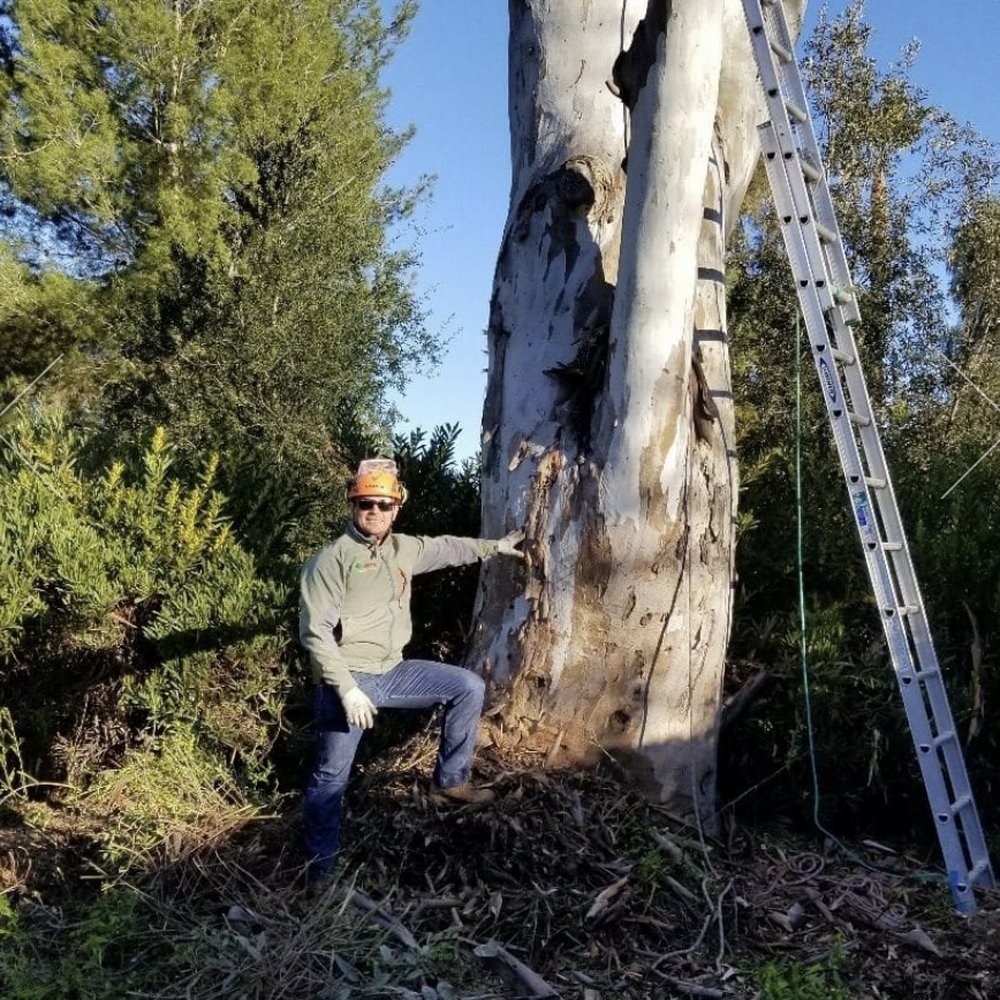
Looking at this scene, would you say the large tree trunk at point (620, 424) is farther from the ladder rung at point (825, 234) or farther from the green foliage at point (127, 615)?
the green foliage at point (127, 615)

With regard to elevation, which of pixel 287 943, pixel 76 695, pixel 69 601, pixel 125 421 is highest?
pixel 125 421

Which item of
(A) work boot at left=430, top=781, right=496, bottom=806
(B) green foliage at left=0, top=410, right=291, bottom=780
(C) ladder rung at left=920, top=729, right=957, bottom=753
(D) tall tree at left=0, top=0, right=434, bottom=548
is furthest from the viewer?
(D) tall tree at left=0, top=0, right=434, bottom=548

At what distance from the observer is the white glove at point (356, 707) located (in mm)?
5094

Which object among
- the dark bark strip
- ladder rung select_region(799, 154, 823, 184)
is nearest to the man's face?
the dark bark strip

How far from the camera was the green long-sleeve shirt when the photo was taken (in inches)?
206

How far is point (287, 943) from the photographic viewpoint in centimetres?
474

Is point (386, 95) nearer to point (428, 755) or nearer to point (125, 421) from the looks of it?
point (125, 421)

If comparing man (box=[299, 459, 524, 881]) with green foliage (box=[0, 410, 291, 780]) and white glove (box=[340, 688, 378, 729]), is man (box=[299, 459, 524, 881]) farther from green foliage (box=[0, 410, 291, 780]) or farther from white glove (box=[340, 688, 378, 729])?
green foliage (box=[0, 410, 291, 780])

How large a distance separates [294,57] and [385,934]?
1952cm

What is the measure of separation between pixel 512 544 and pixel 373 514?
82 centimetres

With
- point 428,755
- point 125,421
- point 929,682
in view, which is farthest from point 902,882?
point 125,421

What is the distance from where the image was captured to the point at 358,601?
545 cm

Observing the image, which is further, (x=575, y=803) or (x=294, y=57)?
(x=294, y=57)

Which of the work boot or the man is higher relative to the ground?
the man
